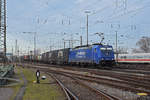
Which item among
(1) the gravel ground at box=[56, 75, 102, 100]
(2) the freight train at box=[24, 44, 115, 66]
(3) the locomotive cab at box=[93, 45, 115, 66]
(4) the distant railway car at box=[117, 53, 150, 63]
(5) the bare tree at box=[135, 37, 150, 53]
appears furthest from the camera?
(5) the bare tree at box=[135, 37, 150, 53]

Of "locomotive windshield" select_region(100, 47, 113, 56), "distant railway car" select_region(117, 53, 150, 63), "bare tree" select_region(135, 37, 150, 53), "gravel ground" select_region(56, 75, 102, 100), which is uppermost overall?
"bare tree" select_region(135, 37, 150, 53)

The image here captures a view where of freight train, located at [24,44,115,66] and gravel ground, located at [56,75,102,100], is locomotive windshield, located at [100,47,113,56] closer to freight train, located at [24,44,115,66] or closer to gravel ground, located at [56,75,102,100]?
freight train, located at [24,44,115,66]

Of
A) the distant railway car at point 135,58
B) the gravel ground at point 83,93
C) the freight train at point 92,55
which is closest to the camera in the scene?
the gravel ground at point 83,93

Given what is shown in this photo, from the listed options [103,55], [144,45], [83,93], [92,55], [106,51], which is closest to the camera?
[83,93]

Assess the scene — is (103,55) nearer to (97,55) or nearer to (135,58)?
(97,55)

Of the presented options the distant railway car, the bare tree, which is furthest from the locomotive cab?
the bare tree

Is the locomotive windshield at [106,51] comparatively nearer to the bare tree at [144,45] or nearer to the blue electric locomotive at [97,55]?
the blue electric locomotive at [97,55]

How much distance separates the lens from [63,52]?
41562 millimetres

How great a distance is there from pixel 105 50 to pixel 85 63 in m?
4.98

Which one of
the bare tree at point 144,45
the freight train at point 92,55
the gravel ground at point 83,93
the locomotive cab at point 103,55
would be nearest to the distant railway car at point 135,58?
the freight train at point 92,55

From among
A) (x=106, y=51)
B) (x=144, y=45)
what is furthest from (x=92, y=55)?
(x=144, y=45)

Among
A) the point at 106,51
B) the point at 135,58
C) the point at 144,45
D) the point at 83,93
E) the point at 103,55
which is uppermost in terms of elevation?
the point at 144,45

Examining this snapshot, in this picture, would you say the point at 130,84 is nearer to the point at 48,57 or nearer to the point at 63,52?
the point at 63,52

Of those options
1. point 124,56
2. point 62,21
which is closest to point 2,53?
point 62,21
